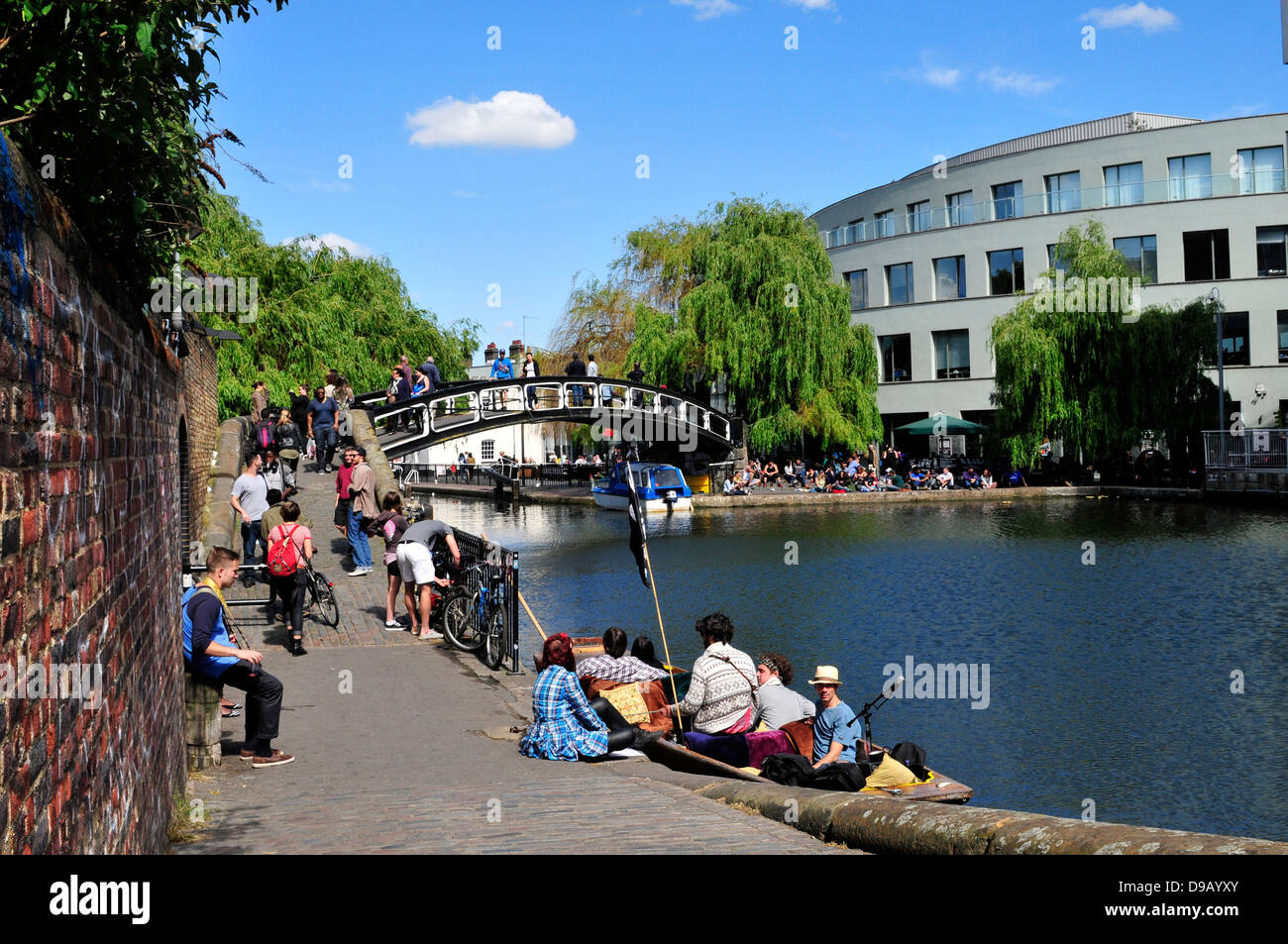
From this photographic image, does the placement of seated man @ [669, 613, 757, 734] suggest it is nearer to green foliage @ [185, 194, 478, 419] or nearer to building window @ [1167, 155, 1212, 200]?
green foliage @ [185, 194, 478, 419]

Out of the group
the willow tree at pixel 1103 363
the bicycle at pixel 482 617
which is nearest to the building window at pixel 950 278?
the willow tree at pixel 1103 363

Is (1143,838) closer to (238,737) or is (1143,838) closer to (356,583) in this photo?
(238,737)

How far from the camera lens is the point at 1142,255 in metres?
48.6

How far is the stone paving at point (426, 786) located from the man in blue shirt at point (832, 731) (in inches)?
57.8

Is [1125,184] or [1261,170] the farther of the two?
[1125,184]

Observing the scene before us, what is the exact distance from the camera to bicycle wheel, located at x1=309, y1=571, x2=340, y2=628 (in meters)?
14.4

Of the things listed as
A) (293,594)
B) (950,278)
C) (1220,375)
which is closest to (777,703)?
(293,594)

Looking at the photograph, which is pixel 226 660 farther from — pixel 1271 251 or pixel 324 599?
pixel 1271 251

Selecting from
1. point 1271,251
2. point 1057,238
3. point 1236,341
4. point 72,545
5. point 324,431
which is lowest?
point 72,545

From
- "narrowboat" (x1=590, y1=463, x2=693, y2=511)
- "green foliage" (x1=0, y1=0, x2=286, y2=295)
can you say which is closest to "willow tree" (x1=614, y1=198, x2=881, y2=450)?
"narrowboat" (x1=590, y1=463, x2=693, y2=511)

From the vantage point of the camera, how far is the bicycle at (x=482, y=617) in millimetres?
12992

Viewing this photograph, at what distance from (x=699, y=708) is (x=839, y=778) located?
2.17 metres

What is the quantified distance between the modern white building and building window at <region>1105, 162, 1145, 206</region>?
6 cm
